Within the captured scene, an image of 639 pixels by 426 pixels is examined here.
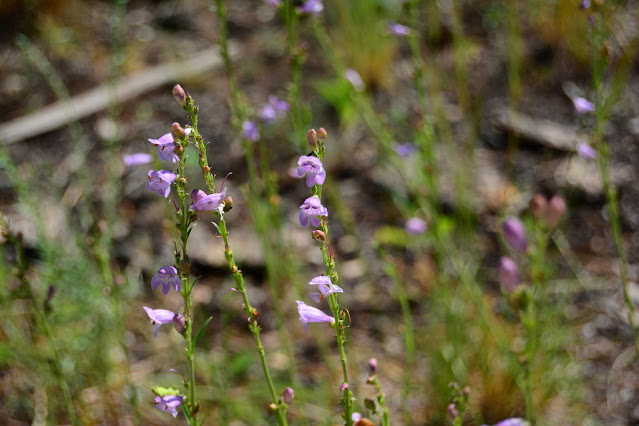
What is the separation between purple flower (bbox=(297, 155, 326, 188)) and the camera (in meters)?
1.09

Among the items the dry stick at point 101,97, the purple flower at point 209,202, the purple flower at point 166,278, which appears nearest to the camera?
the purple flower at point 209,202

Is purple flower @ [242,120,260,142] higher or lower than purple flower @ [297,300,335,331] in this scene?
lower

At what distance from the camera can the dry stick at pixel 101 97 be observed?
11.9 feet

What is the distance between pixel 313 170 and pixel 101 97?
10.4 ft

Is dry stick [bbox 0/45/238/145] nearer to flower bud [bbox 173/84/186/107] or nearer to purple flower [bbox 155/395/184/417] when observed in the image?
flower bud [bbox 173/84/186/107]

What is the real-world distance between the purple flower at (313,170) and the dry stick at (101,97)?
2.60 m

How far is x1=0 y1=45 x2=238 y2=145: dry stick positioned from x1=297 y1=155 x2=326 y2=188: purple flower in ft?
8.54

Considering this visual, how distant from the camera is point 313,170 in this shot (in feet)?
3.62

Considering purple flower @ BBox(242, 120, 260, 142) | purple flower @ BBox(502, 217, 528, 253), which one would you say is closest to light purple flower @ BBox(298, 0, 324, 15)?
purple flower @ BBox(242, 120, 260, 142)

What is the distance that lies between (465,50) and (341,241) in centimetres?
171

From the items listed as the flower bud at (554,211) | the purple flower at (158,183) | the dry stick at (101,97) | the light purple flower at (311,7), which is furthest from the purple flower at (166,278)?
the dry stick at (101,97)

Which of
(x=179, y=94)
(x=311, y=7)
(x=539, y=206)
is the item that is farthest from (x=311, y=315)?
(x=311, y=7)

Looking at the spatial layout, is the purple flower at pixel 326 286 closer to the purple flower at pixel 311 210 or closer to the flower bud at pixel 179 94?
the purple flower at pixel 311 210

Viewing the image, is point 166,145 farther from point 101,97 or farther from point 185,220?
point 101,97
